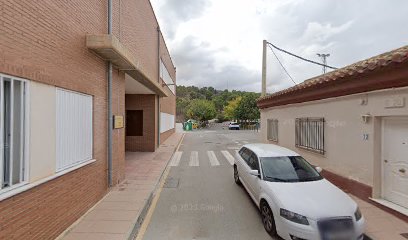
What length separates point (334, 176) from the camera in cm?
823

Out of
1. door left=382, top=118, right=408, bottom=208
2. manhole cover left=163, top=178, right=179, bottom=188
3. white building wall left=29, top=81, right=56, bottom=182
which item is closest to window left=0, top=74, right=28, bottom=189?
white building wall left=29, top=81, right=56, bottom=182

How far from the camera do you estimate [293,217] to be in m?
4.62

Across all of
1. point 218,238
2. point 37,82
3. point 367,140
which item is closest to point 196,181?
point 218,238

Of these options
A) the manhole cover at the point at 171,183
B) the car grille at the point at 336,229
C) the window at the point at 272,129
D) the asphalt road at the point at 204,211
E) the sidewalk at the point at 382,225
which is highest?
the window at the point at 272,129

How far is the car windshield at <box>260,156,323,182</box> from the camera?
5980 millimetres

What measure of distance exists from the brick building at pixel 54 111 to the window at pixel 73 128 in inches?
0.7

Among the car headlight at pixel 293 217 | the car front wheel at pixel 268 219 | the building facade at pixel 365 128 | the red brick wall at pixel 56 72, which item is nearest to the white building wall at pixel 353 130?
the building facade at pixel 365 128

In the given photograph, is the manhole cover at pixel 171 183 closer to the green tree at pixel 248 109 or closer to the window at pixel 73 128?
the window at pixel 73 128

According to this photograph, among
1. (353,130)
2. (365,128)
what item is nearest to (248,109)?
(353,130)

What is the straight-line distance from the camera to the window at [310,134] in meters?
9.00

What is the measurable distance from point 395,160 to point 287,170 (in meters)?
2.42

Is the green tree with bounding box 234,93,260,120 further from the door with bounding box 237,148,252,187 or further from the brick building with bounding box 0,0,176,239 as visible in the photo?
the brick building with bounding box 0,0,176,239

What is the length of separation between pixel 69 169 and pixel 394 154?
6.98 metres

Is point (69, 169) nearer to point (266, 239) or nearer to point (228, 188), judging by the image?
point (266, 239)
